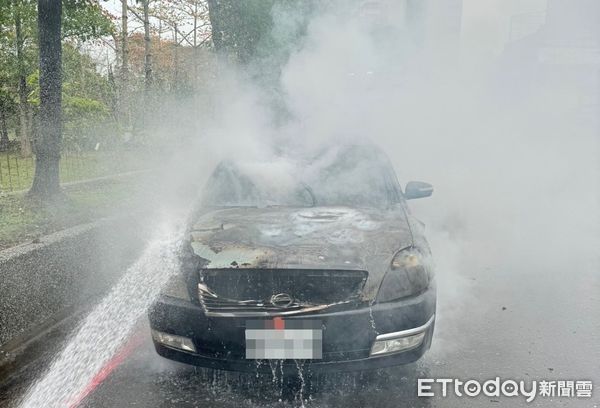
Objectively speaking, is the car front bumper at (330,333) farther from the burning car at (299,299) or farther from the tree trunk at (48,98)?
the tree trunk at (48,98)

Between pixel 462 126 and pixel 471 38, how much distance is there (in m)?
2.62

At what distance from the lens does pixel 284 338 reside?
8.15 feet

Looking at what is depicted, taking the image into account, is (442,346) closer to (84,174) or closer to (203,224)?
(203,224)

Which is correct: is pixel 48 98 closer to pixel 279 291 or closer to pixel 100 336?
pixel 100 336

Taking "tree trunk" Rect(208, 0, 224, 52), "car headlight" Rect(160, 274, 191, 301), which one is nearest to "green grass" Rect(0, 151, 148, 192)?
"tree trunk" Rect(208, 0, 224, 52)

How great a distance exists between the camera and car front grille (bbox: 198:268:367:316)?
2.53 metres

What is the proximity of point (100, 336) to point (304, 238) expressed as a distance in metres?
1.85

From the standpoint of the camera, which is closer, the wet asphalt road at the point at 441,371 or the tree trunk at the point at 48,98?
the wet asphalt road at the point at 441,371

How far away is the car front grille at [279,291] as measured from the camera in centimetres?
253

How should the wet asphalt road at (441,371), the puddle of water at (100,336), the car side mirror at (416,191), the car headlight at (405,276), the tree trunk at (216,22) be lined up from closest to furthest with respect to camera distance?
1. the car headlight at (405,276)
2. the wet asphalt road at (441,371)
3. the puddle of water at (100,336)
4. the car side mirror at (416,191)
5. the tree trunk at (216,22)

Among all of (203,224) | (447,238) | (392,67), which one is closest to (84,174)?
(392,67)

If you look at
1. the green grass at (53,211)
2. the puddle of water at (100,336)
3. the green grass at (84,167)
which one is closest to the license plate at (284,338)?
the puddle of water at (100,336)

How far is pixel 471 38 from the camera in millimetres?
13914

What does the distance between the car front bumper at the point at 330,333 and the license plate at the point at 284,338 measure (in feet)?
0.10
